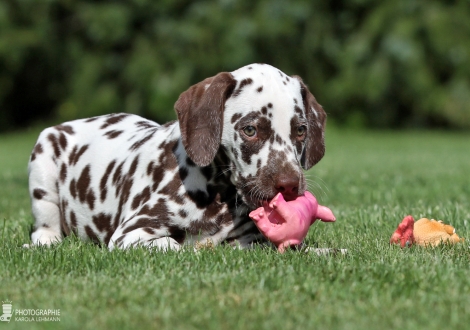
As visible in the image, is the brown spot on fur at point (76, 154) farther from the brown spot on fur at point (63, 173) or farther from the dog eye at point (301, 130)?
the dog eye at point (301, 130)

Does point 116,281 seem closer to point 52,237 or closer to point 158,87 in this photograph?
point 52,237

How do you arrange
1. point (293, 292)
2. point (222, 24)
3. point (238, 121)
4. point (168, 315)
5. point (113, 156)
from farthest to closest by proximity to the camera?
point (222, 24) < point (113, 156) < point (238, 121) < point (293, 292) < point (168, 315)

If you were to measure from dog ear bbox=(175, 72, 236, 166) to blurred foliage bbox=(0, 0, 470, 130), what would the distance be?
70.1 ft

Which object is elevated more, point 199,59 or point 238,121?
point 238,121

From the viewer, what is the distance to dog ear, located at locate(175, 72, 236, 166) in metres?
5.36

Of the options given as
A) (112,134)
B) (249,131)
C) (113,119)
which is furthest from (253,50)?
(249,131)

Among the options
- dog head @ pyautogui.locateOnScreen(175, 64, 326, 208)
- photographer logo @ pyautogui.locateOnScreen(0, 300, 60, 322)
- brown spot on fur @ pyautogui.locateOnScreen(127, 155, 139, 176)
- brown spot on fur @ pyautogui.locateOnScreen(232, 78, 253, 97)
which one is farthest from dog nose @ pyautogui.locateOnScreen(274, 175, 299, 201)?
photographer logo @ pyautogui.locateOnScreen(0, 300, 60, 322)

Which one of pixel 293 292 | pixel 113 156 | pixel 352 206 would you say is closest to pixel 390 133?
pixel 352 206

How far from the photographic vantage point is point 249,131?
5.27m

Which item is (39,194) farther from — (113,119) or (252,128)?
(252,128)

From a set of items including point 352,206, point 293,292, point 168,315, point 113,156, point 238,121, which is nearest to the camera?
point 168,315

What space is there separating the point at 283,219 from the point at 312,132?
982 mm

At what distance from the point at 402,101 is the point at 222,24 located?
25.3 feet

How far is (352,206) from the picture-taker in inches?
338
